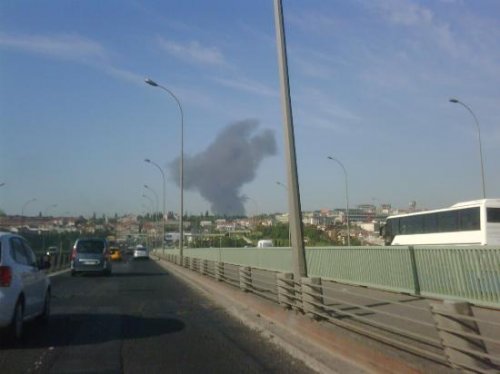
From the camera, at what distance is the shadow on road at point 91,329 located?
11.0 m

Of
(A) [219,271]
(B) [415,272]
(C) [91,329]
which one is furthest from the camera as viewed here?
(A) [219,271]

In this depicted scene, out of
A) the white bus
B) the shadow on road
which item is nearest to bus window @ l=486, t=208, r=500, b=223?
the white bus

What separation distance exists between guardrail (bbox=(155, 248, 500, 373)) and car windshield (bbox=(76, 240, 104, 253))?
10722 mm

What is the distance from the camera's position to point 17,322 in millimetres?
10695

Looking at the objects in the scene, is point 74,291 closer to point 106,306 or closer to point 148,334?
point 106,306

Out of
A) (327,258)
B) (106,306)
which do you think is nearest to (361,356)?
(106,306)

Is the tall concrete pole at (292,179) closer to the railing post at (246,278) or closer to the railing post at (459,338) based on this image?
the railing post at (459,338)

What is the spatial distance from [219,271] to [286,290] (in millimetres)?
12513

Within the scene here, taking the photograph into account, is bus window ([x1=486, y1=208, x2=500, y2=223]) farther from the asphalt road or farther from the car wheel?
the car wheel

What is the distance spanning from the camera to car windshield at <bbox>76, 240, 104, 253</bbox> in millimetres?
33688

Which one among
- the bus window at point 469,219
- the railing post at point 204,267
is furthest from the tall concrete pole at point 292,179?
the railing post at point 204,267

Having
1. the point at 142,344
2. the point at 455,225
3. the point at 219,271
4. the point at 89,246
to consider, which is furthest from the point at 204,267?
the point at 142,344

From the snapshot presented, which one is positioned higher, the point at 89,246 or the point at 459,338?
the point at 89,246

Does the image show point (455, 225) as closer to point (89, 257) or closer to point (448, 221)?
point (448, 221)
